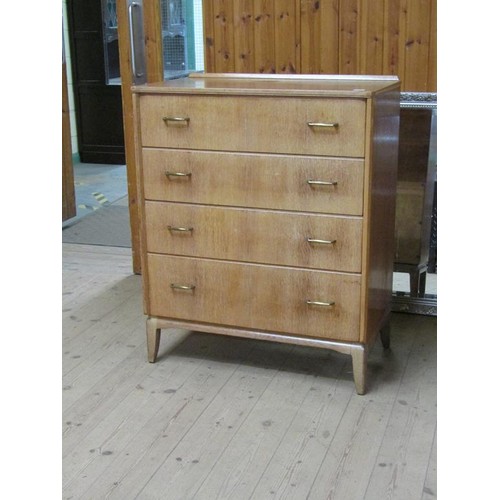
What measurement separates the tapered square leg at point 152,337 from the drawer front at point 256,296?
0.04m

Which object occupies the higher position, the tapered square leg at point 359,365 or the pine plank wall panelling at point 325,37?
the pine plank wall panelling at point 325,37

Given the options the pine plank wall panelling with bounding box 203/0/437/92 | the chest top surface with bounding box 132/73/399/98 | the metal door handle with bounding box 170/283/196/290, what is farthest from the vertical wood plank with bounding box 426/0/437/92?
the metal door handle with bounding box 170/283/196/290

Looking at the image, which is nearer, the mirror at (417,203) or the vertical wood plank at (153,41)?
the mirror at (417,203)

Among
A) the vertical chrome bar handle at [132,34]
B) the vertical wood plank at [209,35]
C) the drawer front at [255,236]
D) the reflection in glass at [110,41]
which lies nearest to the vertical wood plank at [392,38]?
the vertical wood plank at [209,35]

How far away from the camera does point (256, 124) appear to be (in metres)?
2.26

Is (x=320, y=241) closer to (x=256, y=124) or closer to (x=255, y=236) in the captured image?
(x=255, y=236)

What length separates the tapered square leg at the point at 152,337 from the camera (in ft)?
8.51

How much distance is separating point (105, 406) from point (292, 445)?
2.08ft

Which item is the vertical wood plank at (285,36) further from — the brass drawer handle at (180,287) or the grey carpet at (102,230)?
the grey carpet at (102,230)

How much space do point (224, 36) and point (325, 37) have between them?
426 mm

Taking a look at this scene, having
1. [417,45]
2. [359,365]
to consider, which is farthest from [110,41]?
[359,365]
